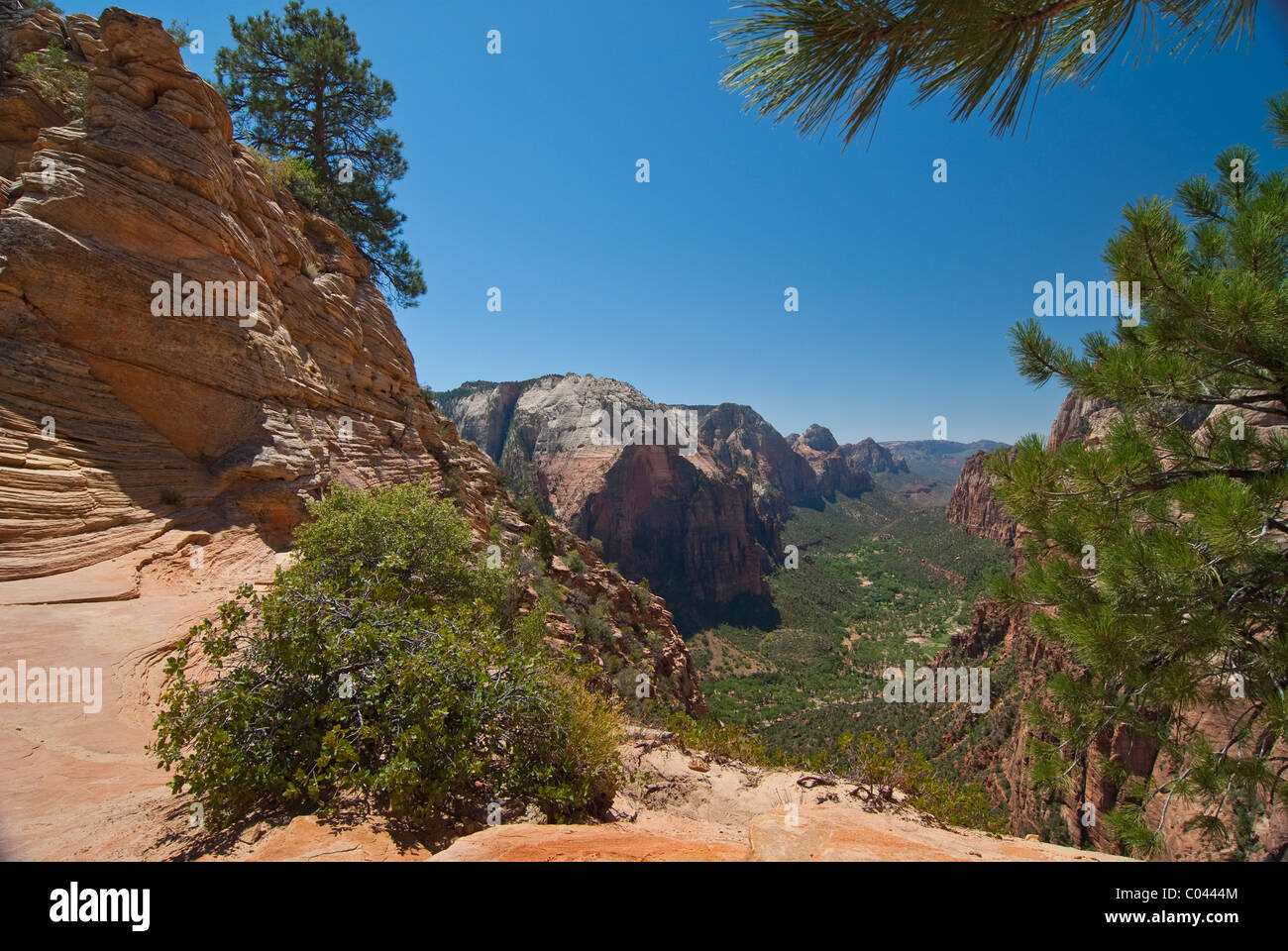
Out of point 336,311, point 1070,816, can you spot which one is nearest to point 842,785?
point 336,311

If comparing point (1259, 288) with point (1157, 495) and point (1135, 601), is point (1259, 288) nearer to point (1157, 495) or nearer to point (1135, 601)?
point (1157, 495)

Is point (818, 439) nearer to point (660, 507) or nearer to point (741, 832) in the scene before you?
point (660, 507)

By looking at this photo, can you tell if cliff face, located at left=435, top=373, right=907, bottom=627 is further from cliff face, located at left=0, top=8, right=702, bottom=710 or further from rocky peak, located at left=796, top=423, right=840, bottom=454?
rocky peak, located at left=796, top=423, right=840, bottom=454

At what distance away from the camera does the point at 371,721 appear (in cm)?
386

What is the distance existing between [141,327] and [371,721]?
430 inches

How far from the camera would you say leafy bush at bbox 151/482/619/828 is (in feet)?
10.9

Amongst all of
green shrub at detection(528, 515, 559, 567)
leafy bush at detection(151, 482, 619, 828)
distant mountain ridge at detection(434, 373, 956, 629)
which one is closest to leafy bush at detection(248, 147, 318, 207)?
green shrub at detection(528, 515, 559, 567)

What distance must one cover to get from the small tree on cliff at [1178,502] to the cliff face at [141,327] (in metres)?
12.5

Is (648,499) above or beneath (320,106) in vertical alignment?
beneath

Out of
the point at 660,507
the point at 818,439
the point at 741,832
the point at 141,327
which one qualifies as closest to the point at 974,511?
the point at 660,507

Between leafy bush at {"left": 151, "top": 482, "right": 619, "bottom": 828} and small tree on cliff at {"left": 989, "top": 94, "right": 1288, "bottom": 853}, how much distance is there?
4346mm

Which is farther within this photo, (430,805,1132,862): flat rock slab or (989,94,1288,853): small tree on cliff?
(989,94,1288,853): small tree on cliff

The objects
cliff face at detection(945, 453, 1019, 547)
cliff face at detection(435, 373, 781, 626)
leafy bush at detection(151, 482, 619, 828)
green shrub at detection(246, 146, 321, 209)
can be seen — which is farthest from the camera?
cliff face at detection(945, 453, 1019, 547)

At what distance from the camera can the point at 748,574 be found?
7269 centimetres
